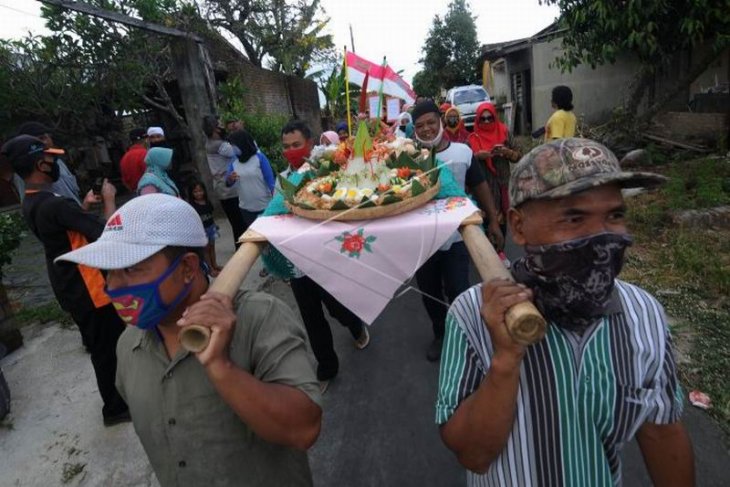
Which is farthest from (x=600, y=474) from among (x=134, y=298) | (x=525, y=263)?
(x=134, y=298)

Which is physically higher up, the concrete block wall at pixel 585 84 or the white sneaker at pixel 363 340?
the concrete block wall at pixel 585 84

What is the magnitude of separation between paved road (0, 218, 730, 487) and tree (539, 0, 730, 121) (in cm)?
596

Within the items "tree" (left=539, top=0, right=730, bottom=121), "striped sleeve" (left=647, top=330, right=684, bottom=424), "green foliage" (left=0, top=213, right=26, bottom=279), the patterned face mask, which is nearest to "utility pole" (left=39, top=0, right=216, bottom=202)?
"green foliage" (left=0, top=213, right=26, bottom=279)

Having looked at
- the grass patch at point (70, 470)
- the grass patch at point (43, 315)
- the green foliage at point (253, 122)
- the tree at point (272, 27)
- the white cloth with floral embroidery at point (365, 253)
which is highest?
the tree at point (272, 27)

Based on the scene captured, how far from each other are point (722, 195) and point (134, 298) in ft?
20.5

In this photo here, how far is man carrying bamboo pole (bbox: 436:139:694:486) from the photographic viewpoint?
1057 mm

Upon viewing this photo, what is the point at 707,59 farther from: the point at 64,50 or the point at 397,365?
the point at 64,50

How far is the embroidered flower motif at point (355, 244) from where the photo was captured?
1.89 m

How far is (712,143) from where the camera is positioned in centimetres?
782

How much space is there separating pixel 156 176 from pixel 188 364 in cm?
334

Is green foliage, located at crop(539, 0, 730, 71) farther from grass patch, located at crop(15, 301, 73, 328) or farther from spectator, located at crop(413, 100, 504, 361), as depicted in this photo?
grass patch, located at crop(15, 301, 73, 328)

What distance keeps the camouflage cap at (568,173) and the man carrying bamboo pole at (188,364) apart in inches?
30.2

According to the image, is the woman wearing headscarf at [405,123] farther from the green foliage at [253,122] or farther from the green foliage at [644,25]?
the green foliage at [644,25]

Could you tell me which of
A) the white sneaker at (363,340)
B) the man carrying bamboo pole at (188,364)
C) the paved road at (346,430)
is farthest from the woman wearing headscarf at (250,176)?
the man carrying bamboo pole at (188,364)
